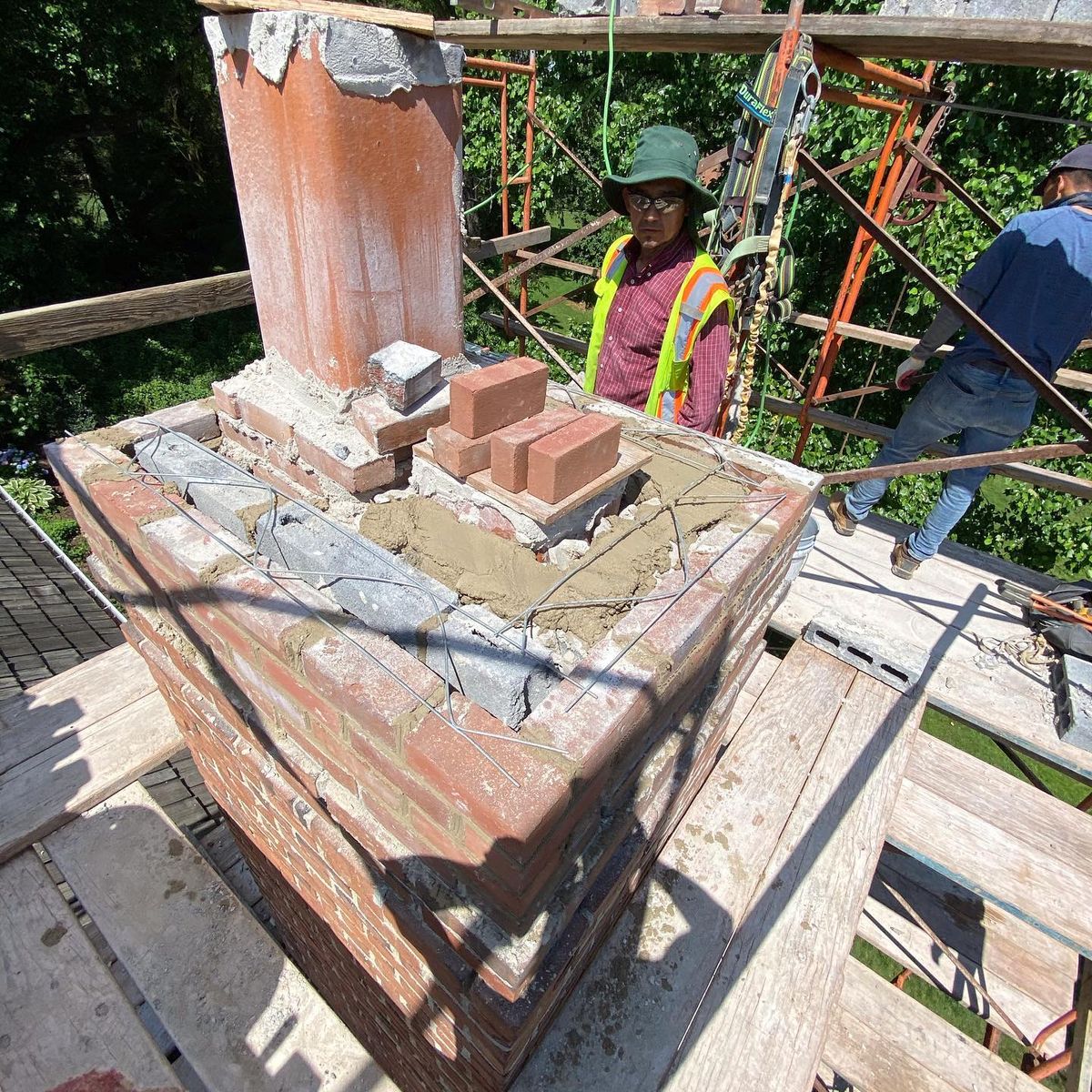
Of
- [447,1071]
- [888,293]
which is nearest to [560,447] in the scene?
[447,1071]

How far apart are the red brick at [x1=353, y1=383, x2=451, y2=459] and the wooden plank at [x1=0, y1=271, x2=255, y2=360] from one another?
91.9 inches

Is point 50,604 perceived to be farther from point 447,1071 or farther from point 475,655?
point 475,655

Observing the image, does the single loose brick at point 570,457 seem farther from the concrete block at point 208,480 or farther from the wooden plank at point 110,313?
the wooden plank at point 110,313

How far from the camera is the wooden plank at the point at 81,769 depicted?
2.48 metres

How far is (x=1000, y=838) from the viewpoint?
267 cm

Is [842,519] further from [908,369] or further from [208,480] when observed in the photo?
[208,480]

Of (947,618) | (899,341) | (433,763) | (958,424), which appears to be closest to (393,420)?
(433,763)

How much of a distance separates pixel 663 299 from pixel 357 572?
80.2 inches

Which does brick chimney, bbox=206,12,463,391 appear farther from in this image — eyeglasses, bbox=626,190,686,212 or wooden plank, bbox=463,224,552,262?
→ wooden plank, bbox=463,224,552,262

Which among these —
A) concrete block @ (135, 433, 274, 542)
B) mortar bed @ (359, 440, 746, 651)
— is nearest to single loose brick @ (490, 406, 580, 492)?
mortar bed @ (359, 440, 746, 651)

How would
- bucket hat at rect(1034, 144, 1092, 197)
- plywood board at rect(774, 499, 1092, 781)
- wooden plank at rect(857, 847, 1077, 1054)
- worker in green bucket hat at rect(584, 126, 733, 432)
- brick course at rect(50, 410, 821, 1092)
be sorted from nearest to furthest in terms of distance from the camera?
brick course at rect(50, 410, 821, 1092) < worker in green bucket hat at rect(584, 126, 733, 432) < bucket hat at rect(1034, 144, 1092, 197) < plywood board at rect(774, 499, 1092, 781) < wooden plank at rect(857, 847, 1077, 1054)

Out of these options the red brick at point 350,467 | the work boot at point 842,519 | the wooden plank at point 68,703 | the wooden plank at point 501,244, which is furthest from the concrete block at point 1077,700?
the wooden plank at point 501,244

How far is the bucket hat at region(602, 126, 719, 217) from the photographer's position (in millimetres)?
2656

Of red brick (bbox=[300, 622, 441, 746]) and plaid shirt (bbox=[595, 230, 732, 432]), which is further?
plaid shirt (bbox=[595, 230, 732, 432])
